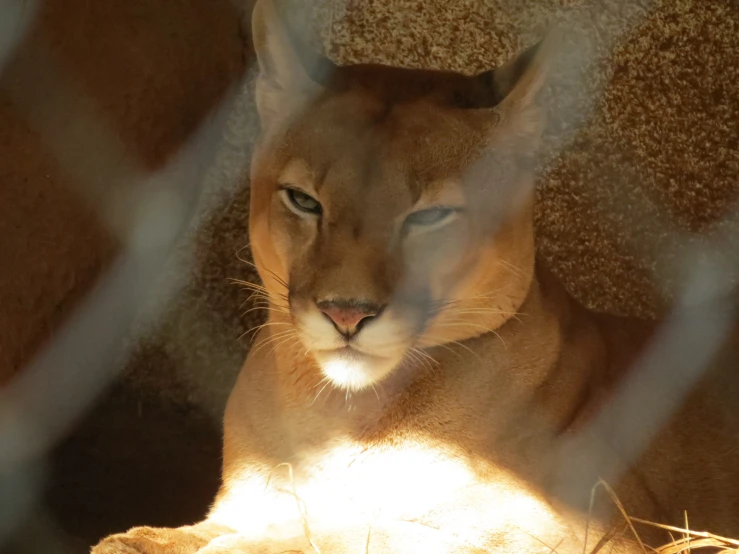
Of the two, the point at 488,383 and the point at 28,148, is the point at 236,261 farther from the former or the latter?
the point at 488,383

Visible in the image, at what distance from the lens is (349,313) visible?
3.94ft

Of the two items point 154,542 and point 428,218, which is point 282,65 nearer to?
point 428,218

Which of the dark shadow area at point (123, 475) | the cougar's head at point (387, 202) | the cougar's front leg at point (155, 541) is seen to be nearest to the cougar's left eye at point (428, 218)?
the cougar's head at point (387, 202)

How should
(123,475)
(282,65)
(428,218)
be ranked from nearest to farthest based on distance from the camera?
(428,218) < (282,65) < (123,475)

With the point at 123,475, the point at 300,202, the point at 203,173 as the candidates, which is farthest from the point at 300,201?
the point at 123,475

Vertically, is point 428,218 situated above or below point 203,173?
above

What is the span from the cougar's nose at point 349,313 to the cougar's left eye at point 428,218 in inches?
6.2

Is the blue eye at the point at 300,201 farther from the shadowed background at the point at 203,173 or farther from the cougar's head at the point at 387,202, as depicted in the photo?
the shadowed background at the point at 203,173

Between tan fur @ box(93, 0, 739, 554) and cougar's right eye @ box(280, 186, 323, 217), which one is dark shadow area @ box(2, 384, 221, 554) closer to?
tan fur @ box(93, 0, 739, 554)

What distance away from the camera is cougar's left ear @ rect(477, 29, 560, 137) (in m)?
1.35

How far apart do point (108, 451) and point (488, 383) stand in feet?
3.27

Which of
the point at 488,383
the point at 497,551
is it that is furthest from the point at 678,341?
the point at 497,551

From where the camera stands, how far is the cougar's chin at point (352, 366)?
1.25 meters

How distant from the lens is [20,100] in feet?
5.31
